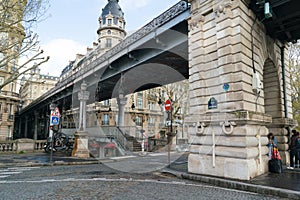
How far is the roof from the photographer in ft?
27.5

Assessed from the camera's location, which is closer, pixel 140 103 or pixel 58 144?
pixel 58 144

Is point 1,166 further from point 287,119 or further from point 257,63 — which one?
point 287,119

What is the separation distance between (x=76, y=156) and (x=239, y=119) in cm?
1307

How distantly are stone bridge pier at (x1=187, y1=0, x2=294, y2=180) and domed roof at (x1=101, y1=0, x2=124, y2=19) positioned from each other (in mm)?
44588

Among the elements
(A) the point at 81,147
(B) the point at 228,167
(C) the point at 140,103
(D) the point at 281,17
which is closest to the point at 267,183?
(B) the point at 228,167

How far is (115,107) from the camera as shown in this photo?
46406 millimetres

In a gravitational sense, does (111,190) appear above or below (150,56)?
below

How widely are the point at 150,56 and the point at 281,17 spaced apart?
25.3 feet

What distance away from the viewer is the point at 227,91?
791 cm

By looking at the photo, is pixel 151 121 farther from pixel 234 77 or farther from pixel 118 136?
pixel 234 77

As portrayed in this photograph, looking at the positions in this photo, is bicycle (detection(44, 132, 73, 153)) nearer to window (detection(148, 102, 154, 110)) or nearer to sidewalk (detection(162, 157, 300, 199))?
sidewalk (detection(162, 157, 300, 199))

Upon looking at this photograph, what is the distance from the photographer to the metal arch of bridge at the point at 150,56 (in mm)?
11875

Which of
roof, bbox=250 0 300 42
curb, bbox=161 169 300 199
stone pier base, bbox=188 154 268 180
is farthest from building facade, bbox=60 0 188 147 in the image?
curb, bbox=161 169 300 199

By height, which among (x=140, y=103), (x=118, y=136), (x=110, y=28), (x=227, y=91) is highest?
(x=110, y=28)
